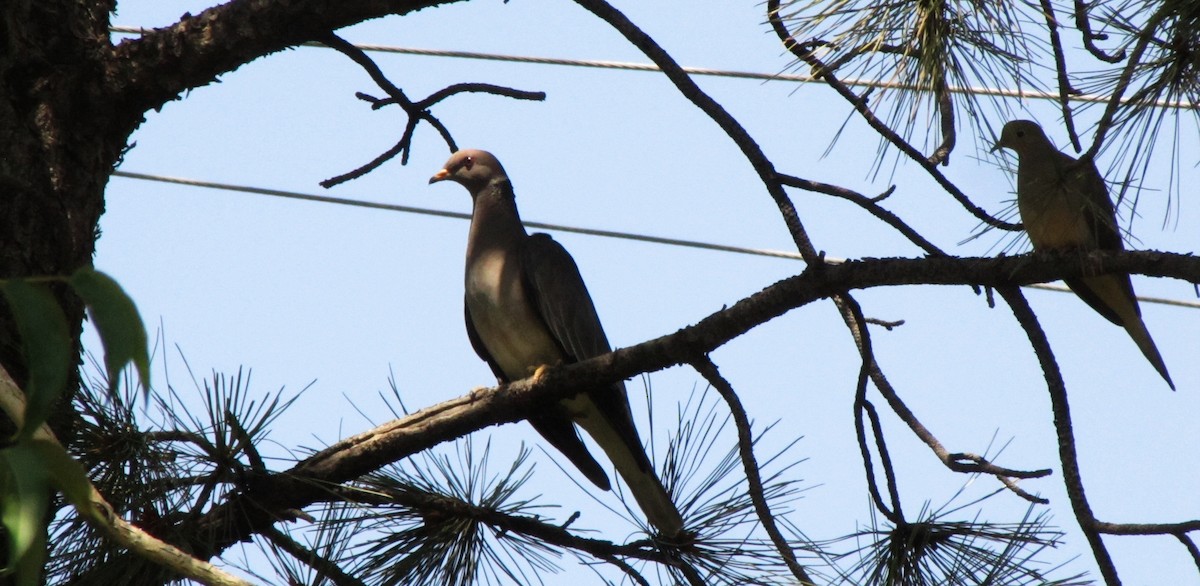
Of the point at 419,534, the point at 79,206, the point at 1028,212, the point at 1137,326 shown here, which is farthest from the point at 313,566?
the point at 1137,326

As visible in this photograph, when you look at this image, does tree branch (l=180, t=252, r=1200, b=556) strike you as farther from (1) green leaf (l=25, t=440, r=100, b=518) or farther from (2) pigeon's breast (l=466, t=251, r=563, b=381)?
(1) green leaf (l=25, t=440, r=100, b=518)

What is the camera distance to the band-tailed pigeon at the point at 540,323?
12.1 ft

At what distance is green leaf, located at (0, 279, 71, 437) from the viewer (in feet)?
3.18

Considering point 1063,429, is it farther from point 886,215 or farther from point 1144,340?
point 1144,340

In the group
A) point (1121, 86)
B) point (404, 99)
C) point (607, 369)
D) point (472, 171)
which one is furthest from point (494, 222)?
point (1121, 86)

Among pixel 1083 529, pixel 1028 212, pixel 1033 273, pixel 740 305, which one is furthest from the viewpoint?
pixel 1028 212

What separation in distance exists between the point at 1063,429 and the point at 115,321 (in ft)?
5.92

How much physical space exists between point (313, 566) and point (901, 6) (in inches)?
69.1

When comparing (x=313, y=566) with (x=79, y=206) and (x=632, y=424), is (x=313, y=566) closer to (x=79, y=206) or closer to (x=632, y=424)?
(x=79, y=206)

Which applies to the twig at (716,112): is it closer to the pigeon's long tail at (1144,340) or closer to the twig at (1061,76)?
the twig at (1061,76)

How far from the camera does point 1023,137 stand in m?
3.80

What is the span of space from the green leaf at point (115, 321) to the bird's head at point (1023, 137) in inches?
125

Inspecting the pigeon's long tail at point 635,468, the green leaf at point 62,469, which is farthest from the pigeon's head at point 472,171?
the green leaf at point 62,469

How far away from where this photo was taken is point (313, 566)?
2564mm
